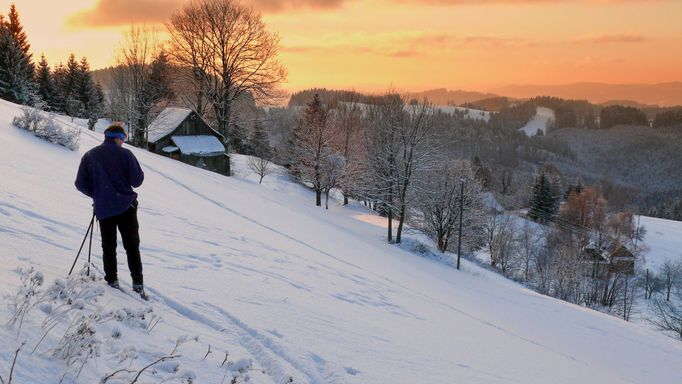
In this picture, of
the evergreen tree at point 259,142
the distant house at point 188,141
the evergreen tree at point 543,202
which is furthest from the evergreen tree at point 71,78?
the evergreen tree at point 543,202

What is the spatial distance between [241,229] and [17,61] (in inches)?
1488

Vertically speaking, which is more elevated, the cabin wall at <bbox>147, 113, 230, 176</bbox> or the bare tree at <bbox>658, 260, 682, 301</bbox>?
the cabin wall at <bbox>147, 113, 230, 176</bbox>

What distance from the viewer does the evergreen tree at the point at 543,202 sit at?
229 ft

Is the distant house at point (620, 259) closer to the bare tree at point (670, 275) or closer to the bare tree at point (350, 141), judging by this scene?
the bare tree at point (670, 275)

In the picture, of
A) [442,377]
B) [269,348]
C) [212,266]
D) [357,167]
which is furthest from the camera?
[357,167]

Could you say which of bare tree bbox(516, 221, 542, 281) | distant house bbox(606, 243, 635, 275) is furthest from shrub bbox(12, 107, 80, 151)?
distant house bbox(606, 243, 635, 275)

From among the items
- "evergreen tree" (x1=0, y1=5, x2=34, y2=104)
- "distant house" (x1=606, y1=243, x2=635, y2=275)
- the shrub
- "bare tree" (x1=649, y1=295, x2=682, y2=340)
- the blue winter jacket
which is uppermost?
"evergreen tree" (x1=0, y1=5, x2=34, y2=104)

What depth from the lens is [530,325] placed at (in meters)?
14.1

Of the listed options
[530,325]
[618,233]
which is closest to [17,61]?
Answer: [530,325]

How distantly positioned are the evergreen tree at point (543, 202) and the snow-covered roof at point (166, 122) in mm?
56281

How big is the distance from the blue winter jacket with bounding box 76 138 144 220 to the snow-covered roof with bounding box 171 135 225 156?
3083cm

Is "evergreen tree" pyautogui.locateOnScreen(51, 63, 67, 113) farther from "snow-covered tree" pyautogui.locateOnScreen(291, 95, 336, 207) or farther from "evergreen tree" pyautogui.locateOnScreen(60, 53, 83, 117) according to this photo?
"snow-covered tree" pyautogui.locateOnScreen(291, 95, 336, 207)

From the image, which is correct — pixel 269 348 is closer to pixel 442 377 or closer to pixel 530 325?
pixel 442 377

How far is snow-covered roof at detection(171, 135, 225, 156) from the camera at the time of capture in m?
34.5
